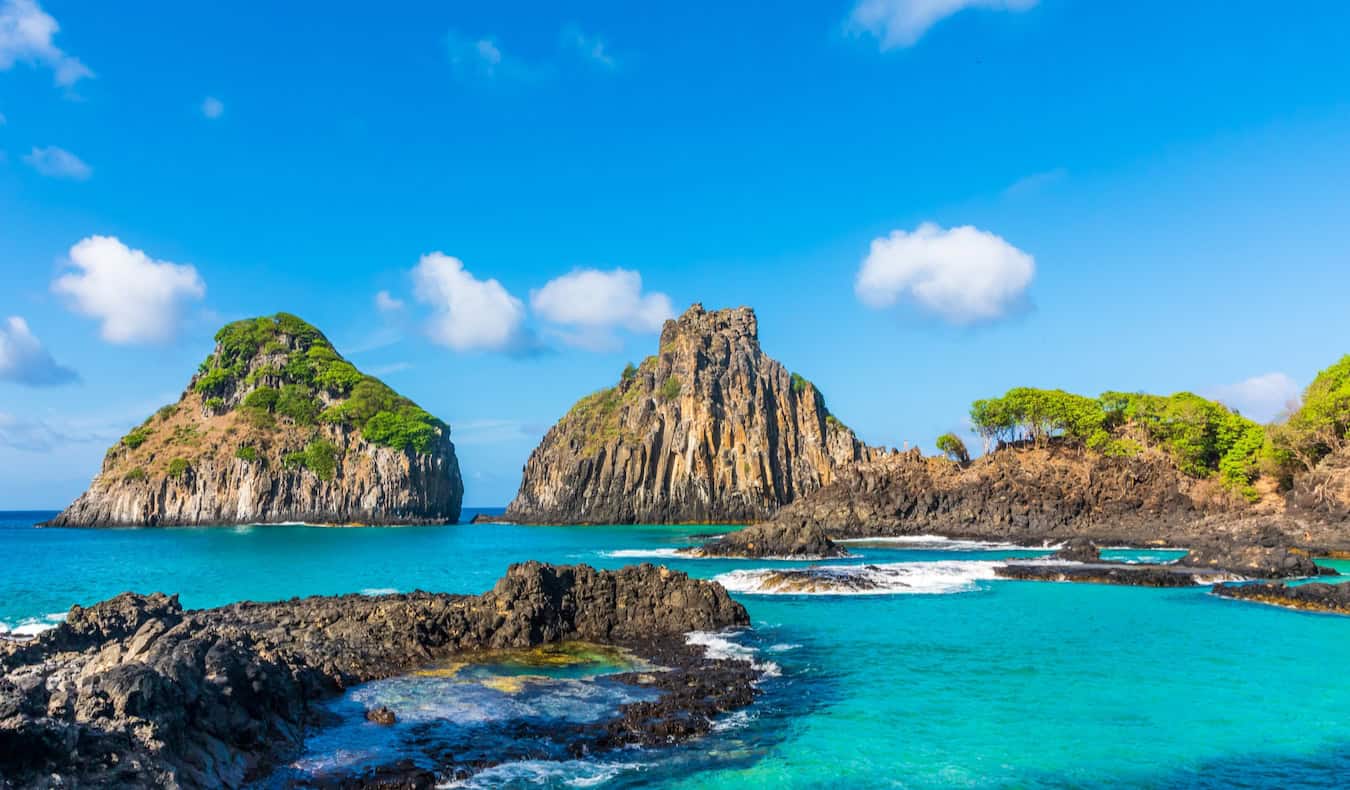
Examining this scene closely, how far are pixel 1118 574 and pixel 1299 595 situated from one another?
9411 millimetres

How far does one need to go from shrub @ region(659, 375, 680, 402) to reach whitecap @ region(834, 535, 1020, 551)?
234 ft

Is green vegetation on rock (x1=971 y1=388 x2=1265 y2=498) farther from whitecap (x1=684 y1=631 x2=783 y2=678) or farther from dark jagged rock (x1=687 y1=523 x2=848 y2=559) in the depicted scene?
whitecap (x1=684 y1=631 x2=783 y2=678)

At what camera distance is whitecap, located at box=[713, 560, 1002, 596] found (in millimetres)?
38250

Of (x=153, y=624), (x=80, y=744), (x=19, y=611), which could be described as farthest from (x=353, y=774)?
(x=19, y=611)

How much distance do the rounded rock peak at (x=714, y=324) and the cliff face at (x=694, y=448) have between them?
2781mm

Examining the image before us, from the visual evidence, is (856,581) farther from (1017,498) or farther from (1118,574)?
(1017,498)

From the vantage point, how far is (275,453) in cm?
14562

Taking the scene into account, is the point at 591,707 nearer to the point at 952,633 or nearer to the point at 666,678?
the point at 666,678

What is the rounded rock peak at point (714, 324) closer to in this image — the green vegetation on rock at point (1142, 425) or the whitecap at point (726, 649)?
the green vegetation on rock at point (1142, 425)

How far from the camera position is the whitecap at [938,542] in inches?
2748

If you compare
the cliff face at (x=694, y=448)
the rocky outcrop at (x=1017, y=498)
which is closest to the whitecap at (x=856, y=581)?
the rocky outcrop at (x=1017, y=498)

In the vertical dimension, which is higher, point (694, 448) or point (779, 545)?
point (694, 448)

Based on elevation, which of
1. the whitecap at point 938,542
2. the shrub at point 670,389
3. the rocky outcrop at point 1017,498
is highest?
the shrub at point 670,389

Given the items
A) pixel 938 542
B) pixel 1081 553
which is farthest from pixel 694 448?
pixel 1081 553
